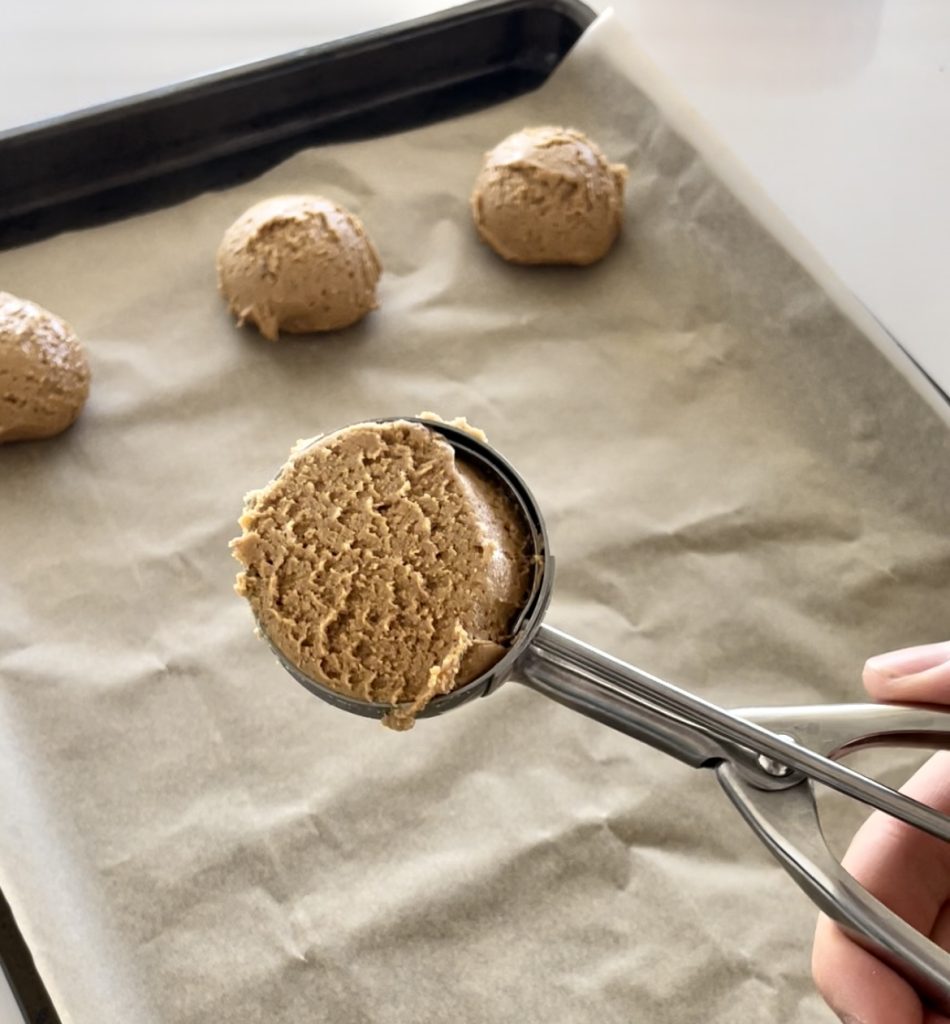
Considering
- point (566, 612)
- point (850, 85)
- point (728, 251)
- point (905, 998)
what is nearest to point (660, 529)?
point (566, 612)

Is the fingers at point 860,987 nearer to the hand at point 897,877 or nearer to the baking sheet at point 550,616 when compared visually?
the hand at point 897,877

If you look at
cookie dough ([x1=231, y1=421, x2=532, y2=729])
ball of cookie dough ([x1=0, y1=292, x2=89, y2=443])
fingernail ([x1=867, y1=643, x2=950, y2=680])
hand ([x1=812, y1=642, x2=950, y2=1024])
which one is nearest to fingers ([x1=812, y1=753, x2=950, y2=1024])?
hand ([x1=812, y1=642, x2=950, y2=1024])

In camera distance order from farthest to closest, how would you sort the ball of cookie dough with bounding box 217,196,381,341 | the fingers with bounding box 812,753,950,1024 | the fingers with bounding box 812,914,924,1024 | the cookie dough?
1. the ball of cookie dough with bounding box 217,196,381,341
2. the fingers with bounding box 812,753,950,1024
3. the fingers with bounding box 812,914,924,1024
4. the cookie dough

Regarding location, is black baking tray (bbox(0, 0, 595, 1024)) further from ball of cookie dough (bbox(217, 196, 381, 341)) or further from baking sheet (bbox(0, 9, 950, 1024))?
ball of cookie dough (bbox(217, 196, 381, 341))

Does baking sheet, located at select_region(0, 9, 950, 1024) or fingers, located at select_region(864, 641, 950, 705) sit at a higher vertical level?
fingers, located at select_region(864, 641, 950, 705)

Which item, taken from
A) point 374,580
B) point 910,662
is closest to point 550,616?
point 910,662

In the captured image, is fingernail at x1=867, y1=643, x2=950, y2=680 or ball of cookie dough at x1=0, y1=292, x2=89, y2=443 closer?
fingernail at x1=867, y1=643, x2=950, y2=680

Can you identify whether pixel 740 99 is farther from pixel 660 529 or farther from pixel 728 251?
pixel 660 529
